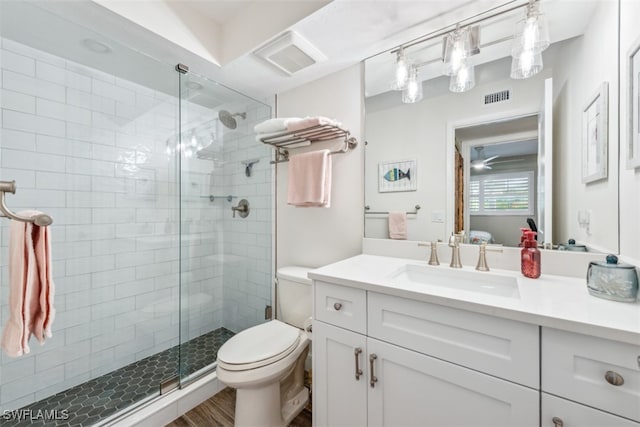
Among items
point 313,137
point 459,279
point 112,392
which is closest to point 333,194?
point 313,137

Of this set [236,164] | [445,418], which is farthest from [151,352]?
[445,418]

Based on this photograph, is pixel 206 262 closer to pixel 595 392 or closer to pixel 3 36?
pixel 3 36

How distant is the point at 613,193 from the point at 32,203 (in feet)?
9.13

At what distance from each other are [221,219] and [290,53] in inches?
50.1

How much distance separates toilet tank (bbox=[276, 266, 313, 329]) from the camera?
1591mm

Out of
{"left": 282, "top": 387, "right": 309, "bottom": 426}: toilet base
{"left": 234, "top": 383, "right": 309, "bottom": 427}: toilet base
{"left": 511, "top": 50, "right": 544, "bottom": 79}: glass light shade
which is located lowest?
{"left": 282, "top": 387, "right": 309, "bottom": 426}: toilet base

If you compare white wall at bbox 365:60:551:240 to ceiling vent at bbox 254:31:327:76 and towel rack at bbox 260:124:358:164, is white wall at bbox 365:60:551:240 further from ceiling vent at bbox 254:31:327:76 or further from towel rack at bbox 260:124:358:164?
ceiling vent at bbox 254:31:327:76

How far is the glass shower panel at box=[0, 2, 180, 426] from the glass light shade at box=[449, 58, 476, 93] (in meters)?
1.76

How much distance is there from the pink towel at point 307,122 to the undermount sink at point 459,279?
901mm

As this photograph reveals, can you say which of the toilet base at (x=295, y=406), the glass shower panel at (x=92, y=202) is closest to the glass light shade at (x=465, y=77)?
the glass shower panel at (x=92, y=202)

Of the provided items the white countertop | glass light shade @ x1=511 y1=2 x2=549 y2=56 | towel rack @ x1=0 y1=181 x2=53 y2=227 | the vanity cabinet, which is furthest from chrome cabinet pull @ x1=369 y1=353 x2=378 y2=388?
glass light shade @ x1=511 y1=2 x2=549 y2=56

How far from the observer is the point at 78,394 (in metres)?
1.50

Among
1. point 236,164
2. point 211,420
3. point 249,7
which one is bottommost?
point 211,420

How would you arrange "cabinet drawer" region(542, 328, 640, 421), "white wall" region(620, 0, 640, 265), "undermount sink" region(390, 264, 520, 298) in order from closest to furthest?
1. "cabinet drawer" region(542, 328, 640, 421)
2. "white wall" region(620, 0, 640, 265)
3. "undermount sink" region(390, 264, 520, 298)
